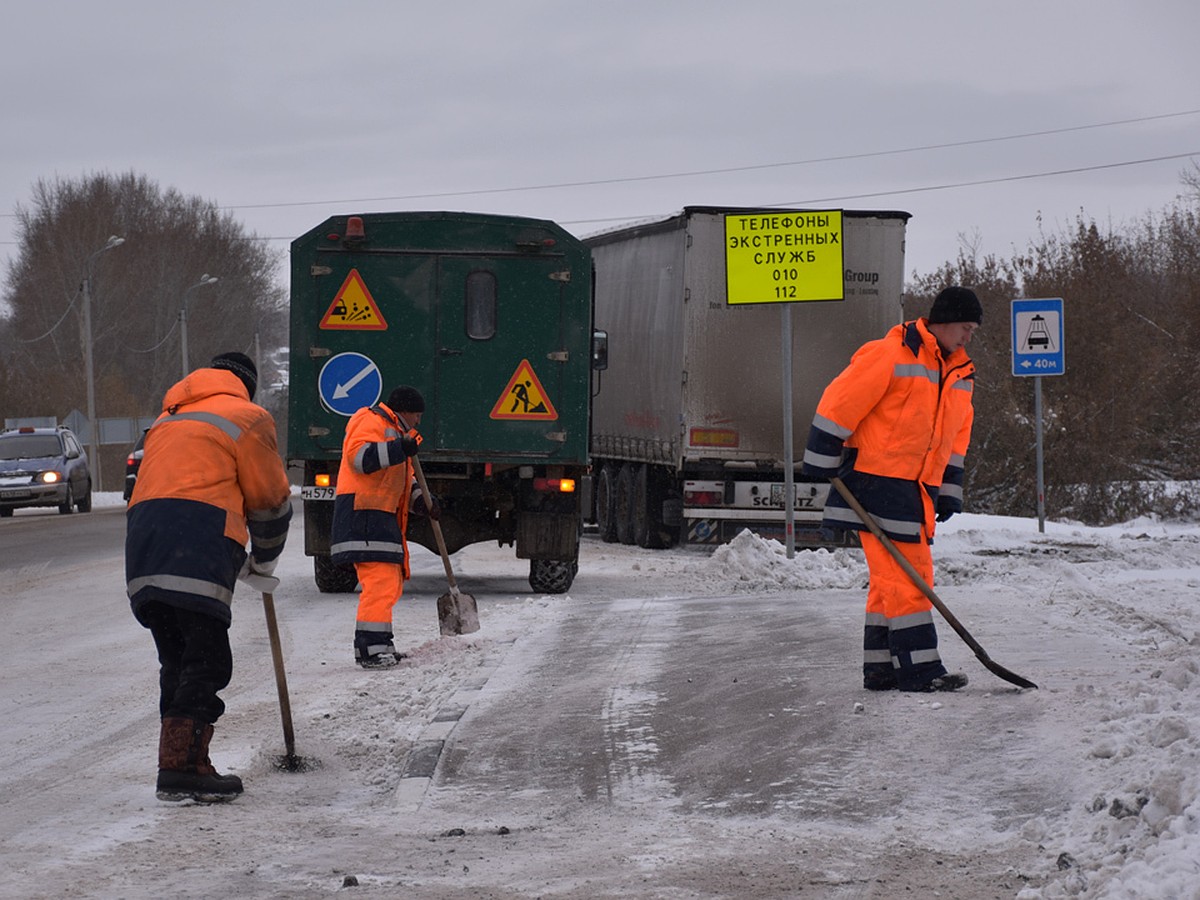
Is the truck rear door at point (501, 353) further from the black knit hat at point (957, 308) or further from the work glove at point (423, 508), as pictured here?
the black knit hat at point (957, 308)

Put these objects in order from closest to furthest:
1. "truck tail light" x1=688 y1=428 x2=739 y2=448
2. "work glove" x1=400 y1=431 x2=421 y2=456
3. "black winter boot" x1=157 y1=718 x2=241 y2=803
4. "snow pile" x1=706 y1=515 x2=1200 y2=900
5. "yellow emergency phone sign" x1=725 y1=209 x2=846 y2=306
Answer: "snow pile" x1=706 y1=515 x2=1200 y2=900, "black winter boot" x1=157 y1=718 x2=241 y2=803, "work glove" x1=400 y1=431 x2=421 y2=456, "yellow emergency phone sign" x1=725 y1=209 x2=846 y2=306, "truck tail light" x1=688 y1=428 x2=739 y2=448

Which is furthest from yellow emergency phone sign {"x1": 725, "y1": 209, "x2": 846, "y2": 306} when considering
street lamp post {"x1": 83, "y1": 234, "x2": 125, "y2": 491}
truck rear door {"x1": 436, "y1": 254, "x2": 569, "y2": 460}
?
street lamp post {"x1": 83, "y1": 234, "x2": 125, "y2": 491}

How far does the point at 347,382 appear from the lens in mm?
14859

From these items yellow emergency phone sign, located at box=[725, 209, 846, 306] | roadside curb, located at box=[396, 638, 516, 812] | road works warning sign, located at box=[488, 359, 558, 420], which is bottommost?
roadside curb, located at box=[396, 638, 516, 812]

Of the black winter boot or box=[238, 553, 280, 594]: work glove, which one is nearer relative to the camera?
the black winter boot

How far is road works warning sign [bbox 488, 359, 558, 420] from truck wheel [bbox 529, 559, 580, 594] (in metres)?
1.33

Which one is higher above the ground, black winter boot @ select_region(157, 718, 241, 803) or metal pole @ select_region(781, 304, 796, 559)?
metal pole @ select_region(781, 304, 796, 559)

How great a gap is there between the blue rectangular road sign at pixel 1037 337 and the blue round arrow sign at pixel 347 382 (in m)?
9.03

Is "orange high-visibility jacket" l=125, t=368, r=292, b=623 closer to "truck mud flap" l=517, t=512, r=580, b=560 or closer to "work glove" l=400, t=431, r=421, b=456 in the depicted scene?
"work glove" l=400, t=431, r=421, b=456

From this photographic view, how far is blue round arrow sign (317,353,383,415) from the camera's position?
48.7ft

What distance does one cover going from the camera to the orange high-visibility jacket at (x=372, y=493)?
35.6ft

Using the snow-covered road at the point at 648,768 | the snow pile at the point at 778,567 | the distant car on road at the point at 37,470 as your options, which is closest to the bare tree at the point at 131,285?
the distant car on road at the point at 37,470

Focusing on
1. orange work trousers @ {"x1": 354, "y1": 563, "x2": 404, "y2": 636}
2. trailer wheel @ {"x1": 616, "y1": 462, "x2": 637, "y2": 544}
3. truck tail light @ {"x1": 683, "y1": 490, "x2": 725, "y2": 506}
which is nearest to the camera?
orange work trousers @ {"x1": 354, "y1": 563, "x2": 404, "y2": 636}

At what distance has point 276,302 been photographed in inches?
3290
